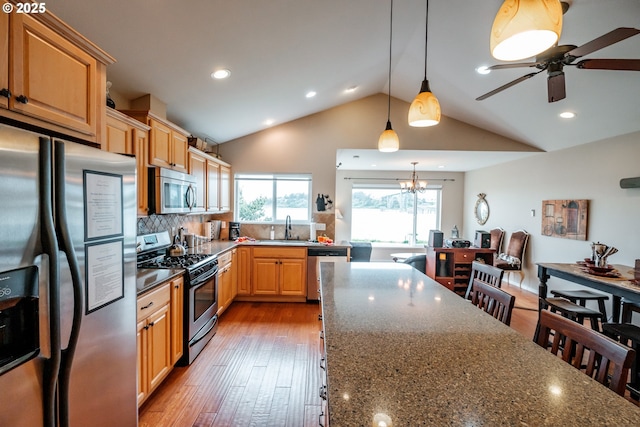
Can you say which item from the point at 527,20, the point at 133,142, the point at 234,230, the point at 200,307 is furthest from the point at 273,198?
the point at 527,20

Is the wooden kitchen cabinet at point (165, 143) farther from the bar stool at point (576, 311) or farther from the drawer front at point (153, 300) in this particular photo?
the bar stool at point (576, 311)

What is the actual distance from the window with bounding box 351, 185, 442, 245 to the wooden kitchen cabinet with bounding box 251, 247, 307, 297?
3833mm

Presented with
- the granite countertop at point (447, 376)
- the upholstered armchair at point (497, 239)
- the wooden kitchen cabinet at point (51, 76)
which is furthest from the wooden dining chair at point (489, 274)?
the upholstered armchair at point (497, 239)

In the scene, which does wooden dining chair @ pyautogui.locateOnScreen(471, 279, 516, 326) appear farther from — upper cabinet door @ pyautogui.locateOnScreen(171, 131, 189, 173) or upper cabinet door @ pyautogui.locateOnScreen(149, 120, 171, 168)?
upper cabinet door @ pyautogui.locateOnScreen(171, 131, 189, 173)

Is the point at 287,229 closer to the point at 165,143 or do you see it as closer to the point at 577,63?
the point at 165,143

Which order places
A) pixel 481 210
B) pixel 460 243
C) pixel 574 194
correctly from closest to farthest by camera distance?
pixel 574 194 < pixel 460 243 < pixel 481 210

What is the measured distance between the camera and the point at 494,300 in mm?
1814

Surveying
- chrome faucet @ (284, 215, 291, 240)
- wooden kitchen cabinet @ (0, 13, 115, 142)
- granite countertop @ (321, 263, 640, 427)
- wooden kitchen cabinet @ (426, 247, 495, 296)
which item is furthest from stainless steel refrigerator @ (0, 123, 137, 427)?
wooden kitchen cabinet @ (426, 247, 495, 296)

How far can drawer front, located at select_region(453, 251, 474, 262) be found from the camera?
4978 millimetres

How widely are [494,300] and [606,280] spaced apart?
175 centimetres

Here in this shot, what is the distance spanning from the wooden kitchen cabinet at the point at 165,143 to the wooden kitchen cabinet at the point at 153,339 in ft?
3.93

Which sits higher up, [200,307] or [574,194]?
[574,194]

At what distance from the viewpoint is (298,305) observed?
430 centimetres

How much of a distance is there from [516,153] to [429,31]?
3.19 meters
